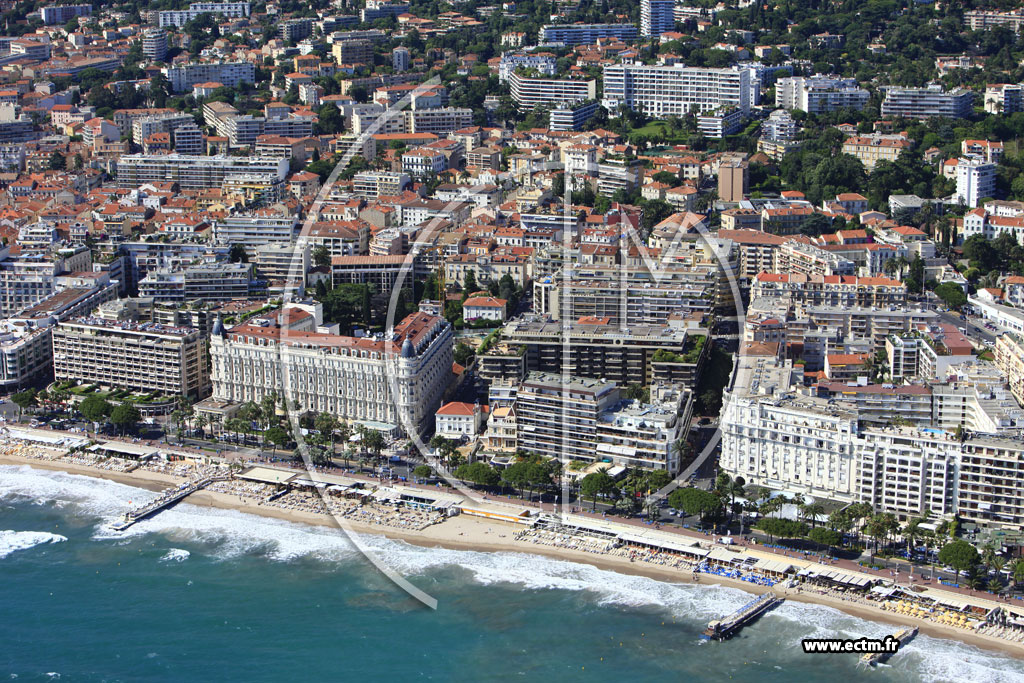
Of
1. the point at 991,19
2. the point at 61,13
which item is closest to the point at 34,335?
the point at 991,19

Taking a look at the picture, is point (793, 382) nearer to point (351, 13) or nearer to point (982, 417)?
point (982, 417)

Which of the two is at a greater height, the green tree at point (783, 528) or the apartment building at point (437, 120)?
the apartment building at point (437, 120)

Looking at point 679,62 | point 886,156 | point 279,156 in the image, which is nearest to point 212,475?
point 279,156

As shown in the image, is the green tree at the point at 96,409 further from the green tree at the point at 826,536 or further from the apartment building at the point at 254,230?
the green tree at the point at 826,536

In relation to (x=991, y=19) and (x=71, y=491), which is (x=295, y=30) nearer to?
(x=991, y=19)

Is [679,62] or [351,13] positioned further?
[351,13]

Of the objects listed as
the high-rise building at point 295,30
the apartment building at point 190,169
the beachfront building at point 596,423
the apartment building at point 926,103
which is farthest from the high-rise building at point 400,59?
the beachfront building at point 596,423
